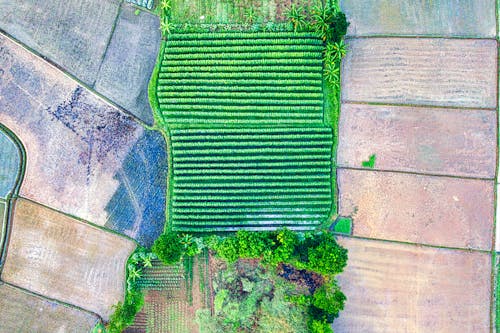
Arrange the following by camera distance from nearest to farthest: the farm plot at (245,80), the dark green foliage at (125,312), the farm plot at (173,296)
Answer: the dark green foliage at (125,312), the farm plot at (245,80), the farm plot at (173,296)

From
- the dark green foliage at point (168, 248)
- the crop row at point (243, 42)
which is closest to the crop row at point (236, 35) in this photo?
the crop row at point (243, 42)

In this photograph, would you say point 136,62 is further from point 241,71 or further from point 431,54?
point 431,54

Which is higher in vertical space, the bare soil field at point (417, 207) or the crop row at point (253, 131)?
the crop row at point (253, 131)

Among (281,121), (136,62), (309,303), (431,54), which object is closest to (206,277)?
(309,303)

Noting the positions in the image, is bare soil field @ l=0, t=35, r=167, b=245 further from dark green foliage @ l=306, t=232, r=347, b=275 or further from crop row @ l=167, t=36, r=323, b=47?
dark green foliage @ l=306, t=232, r=347, b=275

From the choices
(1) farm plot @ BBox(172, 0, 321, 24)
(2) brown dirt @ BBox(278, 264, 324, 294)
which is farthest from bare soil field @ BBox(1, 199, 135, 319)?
(1) farm plot @ BBox(172, 0, 321, 24)

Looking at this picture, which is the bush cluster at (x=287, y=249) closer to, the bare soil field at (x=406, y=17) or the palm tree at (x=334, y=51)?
the palm tree at (x=334, y=51)
